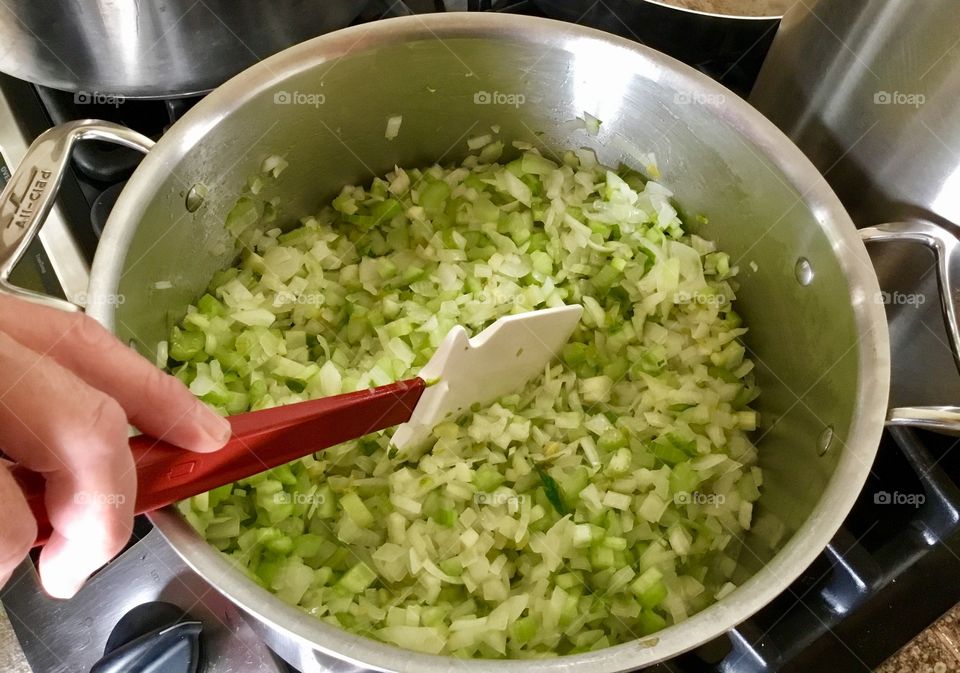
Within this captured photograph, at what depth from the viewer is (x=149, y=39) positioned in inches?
33.1

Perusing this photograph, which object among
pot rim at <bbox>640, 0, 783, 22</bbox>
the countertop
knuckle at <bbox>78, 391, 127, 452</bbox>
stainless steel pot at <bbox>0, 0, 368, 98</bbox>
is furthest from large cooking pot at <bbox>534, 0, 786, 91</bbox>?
knuckle at <bbox>78, 391, 127, 452</bbox>

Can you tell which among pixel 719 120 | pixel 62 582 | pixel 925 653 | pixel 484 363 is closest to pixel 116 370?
pixel 62 582

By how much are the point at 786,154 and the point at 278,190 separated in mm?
593

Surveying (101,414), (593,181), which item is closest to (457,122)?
(593,181)

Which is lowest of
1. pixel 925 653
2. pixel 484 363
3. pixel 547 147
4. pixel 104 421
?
pixel 925 653

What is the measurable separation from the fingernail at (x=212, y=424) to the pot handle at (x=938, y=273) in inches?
21.9

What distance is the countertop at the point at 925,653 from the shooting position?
828 mm

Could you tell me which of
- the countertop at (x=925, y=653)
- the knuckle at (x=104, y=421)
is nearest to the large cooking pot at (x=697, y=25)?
the countertop at (x=925, y=653)

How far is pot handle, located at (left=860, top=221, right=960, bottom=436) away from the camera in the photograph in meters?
0.70

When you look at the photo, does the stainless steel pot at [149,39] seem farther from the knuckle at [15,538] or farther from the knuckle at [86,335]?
the knuckle at [15,538]

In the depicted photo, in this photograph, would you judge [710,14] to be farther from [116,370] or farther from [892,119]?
[116,370]

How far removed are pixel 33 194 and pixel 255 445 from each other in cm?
31

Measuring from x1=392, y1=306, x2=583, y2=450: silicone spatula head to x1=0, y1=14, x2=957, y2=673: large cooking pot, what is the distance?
0.80 feet

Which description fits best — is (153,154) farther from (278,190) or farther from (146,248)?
(278,190)
